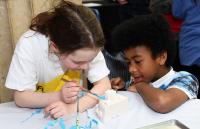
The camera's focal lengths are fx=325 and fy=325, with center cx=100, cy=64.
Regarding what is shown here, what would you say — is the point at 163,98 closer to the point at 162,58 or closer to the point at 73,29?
the point at 162,58

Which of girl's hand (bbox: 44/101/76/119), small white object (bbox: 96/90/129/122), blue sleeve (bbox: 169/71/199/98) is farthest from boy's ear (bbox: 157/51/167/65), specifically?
girl's hand (bbox: 44/101/76/119)

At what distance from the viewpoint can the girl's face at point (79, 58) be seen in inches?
44.1

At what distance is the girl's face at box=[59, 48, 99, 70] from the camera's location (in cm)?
112

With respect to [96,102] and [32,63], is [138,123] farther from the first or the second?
[32,63]

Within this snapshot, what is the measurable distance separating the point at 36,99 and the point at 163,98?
0.46 meters

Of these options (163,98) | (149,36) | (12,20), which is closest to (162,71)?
(149,36)

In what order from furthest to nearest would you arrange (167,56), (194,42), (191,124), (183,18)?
(183,18)
(194,42)
(167,56)
(191,124)

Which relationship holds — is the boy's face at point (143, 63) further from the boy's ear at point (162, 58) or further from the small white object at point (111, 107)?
the small white object at point (111, 107)

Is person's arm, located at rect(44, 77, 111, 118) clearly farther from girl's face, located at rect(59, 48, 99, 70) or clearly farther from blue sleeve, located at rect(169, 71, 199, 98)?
blue sleeve, located at rect(169, 71, 199, 98)

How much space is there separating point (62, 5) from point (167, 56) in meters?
0.51

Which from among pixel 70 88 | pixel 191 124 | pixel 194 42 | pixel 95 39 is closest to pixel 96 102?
pixel 70 88

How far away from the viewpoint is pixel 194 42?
6.19 ft

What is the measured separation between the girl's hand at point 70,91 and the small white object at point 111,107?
93 mm

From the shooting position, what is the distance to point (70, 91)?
3.69 ft
